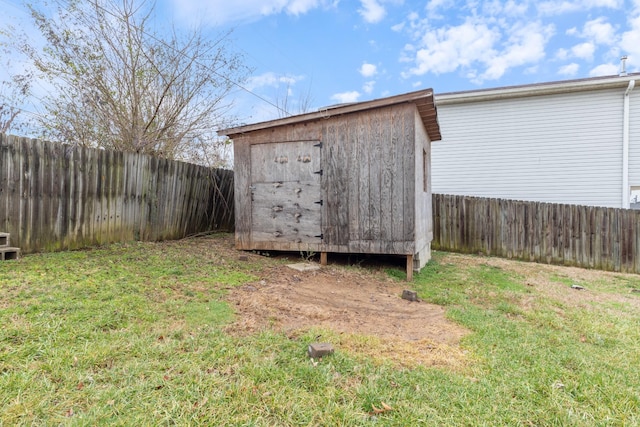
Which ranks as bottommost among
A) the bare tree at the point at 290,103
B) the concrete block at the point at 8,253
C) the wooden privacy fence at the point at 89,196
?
the concrete block at the point at 8,253

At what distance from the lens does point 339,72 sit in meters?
12.9

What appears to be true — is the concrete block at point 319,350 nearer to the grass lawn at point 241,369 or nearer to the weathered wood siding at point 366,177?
the grass lawn at point 241,369

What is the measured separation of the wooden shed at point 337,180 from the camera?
521cm

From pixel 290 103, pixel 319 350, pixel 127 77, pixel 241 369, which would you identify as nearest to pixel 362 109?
pixel 319 350

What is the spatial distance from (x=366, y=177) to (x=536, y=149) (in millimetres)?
7791

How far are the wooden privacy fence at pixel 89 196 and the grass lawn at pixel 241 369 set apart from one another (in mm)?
845

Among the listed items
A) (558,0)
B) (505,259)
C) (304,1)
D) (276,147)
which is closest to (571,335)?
(276,147)

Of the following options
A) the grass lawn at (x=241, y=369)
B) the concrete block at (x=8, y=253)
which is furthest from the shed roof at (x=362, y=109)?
the concrete block at (x=8, y=253)

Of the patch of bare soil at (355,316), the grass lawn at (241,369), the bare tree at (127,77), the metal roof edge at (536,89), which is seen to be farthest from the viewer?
the metal roof edge at (536,89)

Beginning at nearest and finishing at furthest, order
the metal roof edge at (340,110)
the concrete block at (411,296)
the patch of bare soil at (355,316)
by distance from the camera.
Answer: the patch of bare soil at (355,316), the concrete block at (411,296), the metal roof edge at (340,110)

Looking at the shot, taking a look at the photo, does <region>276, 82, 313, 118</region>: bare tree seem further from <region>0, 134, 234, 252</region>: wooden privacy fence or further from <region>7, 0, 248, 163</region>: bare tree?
<region>0, 134, 234, 252</region>: wooden privacy fence

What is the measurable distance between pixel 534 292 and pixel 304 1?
9.75 m

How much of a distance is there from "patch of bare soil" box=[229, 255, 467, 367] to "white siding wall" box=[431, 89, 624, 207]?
7673 millimetres

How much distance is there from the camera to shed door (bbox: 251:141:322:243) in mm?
5727
